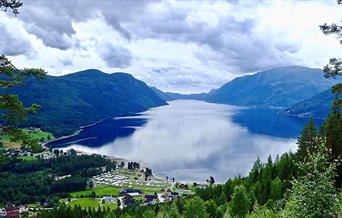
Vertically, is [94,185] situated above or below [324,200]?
below

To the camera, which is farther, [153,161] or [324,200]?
[153,161]

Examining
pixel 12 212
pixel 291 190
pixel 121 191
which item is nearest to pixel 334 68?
pixel 291 190

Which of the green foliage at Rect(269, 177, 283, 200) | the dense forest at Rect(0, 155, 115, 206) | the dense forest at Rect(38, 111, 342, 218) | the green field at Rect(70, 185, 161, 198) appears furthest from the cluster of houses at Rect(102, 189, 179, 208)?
the green foliage at Rect(269, 177, 283, 200)

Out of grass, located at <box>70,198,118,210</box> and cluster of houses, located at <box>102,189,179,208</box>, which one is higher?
cluster of houses, located at <box>102,189,179,208</box>

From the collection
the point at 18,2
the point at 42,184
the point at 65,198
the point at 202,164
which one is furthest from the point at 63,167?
the point at 18,2

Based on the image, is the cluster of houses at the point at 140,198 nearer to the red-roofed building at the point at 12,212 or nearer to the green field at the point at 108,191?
the green field at the point at 108,191

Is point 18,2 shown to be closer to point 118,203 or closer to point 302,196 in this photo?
point 302,196

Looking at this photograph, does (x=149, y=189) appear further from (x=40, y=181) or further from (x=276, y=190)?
(x=276, y=190)

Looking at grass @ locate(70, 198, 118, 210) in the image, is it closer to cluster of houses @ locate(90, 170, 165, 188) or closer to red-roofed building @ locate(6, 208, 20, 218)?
red-roofed building @ locate(6, 208, 20, 218)
